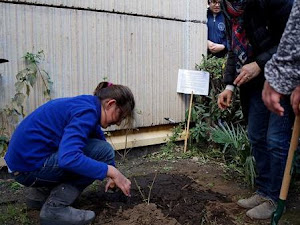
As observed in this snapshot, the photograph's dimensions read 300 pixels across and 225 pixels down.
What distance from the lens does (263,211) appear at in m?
2.64

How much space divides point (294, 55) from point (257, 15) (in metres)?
1.11

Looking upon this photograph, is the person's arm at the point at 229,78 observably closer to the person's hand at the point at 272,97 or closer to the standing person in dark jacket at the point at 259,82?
the standing person in dark jacket at the point at 259,82

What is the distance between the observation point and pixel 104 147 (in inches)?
105

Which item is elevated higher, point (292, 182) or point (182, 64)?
point (182, 64)

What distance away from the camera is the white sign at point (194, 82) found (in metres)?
4.55

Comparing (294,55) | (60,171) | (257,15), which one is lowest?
(60,171)

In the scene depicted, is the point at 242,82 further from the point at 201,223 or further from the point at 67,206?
the point at 67,206

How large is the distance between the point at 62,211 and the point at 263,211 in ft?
4.69

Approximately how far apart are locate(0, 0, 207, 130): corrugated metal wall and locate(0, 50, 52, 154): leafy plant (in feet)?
0.22

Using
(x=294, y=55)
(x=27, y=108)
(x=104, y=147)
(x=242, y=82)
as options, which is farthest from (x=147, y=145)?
(x=294, y=55)

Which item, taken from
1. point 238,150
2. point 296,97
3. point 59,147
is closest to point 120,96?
point 59,147

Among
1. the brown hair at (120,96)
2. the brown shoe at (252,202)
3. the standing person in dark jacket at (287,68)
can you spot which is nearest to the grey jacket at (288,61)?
the standing person in dark jacket at (287,68)

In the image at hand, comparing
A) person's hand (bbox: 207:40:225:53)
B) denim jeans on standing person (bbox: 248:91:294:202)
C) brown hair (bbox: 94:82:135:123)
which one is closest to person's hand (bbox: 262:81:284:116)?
denim jeans on standing person (bbox: 248:91:294:202)

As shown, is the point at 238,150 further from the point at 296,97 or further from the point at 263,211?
the point at 296,97
